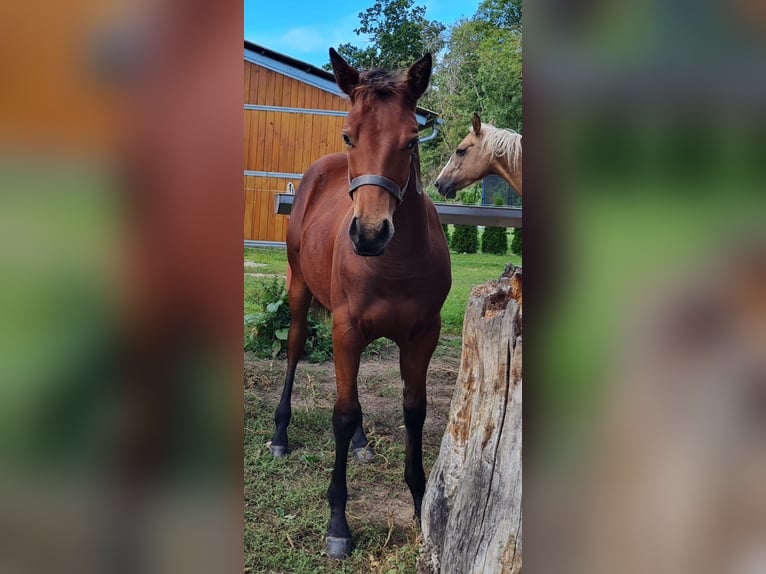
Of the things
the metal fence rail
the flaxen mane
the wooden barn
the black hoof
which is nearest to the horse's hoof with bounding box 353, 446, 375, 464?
the black hoof

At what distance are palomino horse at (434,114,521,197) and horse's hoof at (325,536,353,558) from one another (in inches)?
84.1

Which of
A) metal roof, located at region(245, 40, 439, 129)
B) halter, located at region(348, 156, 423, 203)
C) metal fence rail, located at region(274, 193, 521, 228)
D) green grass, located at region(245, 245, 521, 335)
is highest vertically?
metal roof, located at region(245, 40, 439, 129)

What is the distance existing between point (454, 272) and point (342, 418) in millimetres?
1902

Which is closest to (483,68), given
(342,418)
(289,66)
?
(342,418)

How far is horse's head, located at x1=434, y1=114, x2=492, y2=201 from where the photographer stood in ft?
11.6

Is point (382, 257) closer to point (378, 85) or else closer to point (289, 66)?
point (378, 85)

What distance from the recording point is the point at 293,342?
3.73 metres

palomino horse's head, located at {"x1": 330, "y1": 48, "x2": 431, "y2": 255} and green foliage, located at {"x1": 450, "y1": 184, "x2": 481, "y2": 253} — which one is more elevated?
palomino horse's head, located at {"x1": 330, "y1": 48, "x2": 431, "y2": 255}

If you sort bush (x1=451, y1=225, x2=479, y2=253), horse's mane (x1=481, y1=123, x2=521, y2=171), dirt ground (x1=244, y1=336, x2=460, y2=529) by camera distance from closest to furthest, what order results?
dirt ground (x1=244, y1=336, x2=460, y2=529) → horse's mane (x1=481, y1=123, x2=521, y2=171) → bush (x1=451, y1=225, x2=479, y2=253)

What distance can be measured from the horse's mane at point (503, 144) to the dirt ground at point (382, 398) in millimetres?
1872

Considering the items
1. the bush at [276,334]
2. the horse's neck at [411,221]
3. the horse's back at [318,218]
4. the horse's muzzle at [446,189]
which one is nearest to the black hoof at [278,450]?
the horse's back at [318,218]

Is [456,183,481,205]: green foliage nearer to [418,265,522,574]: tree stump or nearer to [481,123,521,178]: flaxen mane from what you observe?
[481,123,521,178]: flaxen mane
